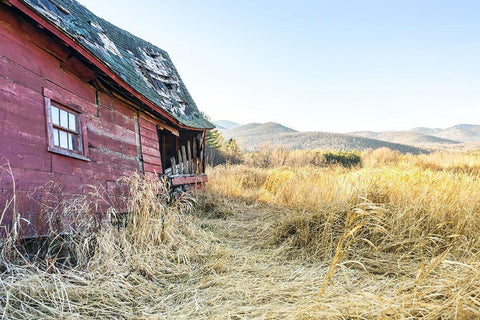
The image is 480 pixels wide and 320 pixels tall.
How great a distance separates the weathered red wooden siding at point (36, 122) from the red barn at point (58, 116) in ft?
0.04

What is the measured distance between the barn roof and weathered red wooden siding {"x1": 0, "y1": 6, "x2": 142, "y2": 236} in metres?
1.28

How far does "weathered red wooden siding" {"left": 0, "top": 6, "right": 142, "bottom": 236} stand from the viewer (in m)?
3.36

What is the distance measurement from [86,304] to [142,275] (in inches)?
27.9

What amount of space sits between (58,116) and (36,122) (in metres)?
0.51

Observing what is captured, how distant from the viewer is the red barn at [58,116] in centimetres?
337

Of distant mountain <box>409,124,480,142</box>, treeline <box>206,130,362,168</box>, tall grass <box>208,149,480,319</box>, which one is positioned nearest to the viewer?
tall grass <box>208,149,480,319</box>

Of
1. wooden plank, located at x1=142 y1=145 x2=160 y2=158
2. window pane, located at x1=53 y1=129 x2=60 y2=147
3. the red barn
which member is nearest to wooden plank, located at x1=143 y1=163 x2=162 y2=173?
the red barn

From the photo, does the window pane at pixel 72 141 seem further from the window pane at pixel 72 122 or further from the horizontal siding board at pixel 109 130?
the horizontal siding board at pixel 109 130

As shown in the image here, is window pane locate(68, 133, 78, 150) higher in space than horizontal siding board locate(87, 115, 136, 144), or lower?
lower

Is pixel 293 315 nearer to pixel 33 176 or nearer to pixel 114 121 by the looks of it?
pixel 33 176

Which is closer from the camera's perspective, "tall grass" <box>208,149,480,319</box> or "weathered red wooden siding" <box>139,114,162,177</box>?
"tall grass" <box>208,149,480,319</box>

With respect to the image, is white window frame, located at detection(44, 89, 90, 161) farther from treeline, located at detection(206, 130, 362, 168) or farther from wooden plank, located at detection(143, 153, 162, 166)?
treeline, located at detection(206, 130, 362, 168)

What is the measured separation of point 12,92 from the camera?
3.43 metres

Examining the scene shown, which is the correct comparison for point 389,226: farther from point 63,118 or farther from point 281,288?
point 63,118
